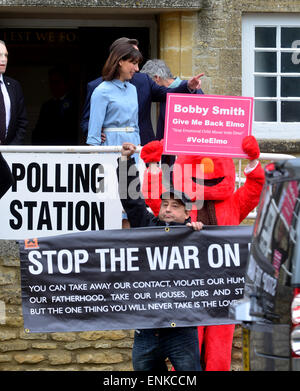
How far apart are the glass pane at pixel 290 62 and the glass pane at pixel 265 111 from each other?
1.47 ft

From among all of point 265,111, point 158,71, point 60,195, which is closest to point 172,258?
point 60,195

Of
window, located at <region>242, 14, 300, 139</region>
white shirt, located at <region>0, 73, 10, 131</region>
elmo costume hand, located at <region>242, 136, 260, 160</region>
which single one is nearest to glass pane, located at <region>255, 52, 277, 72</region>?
window, located at <region>242, 14, 300, 139</region>

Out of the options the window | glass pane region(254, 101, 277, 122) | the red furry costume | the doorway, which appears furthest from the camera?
the doorway

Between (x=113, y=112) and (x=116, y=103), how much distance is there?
9cm

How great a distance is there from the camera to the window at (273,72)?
41.1ft

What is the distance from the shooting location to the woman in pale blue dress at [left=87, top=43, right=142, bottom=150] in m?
9.50

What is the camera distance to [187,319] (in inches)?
306

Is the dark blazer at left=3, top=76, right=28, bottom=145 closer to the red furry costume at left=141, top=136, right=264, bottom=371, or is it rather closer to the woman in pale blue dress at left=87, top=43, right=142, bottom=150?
the woman in pale blue dress at left=87, top=43, right=142, bottom=150

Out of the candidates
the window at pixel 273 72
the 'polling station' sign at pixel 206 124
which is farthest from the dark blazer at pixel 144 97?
the window at pixel 273 72

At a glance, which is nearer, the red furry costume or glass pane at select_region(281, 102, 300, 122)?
the red furry costume

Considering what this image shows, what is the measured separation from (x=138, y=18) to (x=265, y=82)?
1841mm

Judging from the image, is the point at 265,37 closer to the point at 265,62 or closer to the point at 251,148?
the point at 265,62

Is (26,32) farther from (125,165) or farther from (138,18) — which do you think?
(125,165)

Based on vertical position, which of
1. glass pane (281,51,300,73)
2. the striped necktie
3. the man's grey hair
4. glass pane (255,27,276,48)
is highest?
glass pane (255,27,276,48)
